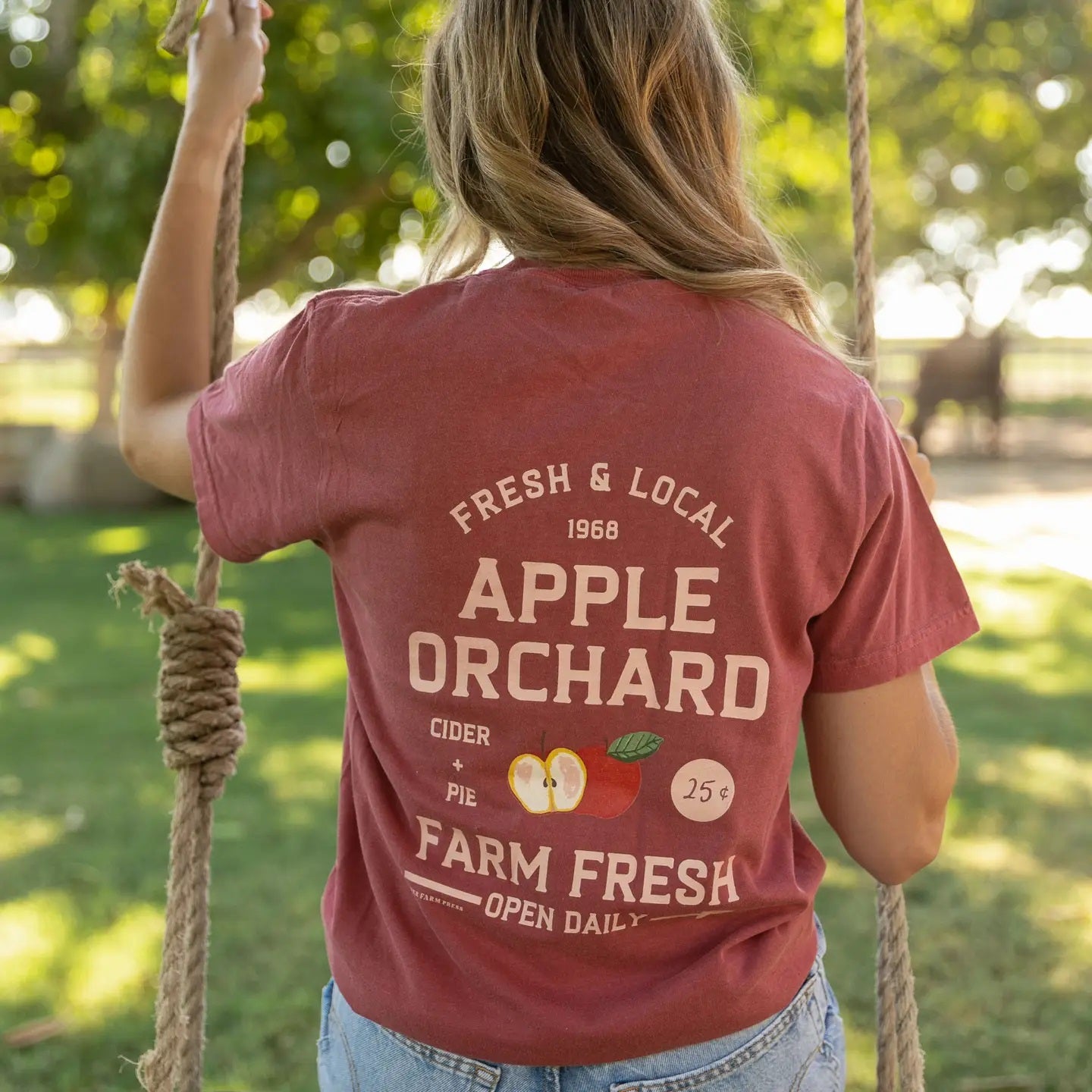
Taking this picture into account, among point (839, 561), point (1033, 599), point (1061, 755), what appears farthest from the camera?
point (1033, 599)

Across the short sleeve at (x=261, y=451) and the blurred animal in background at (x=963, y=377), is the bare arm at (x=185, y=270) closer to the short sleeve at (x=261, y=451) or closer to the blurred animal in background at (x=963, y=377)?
the short sleeve at (x=261, y=451)

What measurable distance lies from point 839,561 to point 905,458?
0.11 m

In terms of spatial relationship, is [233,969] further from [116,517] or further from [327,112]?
[116,517]

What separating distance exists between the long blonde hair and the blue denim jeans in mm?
550

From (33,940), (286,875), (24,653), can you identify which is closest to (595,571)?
(33,940)

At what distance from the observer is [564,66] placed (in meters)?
1.04

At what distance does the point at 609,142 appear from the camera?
1.05 meters

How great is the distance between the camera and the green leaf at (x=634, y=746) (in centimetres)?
101

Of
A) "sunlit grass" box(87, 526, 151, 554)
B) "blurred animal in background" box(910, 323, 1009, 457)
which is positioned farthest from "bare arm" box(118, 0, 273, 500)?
"blurred animal in background" box(910, 323, 1009, 457)

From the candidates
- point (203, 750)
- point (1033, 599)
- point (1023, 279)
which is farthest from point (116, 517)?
point (1023, 279)

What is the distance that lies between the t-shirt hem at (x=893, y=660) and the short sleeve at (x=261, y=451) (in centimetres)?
42

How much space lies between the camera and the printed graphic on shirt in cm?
100

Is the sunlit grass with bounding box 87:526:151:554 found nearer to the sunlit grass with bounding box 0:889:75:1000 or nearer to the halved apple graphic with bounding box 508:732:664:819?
the sunlit grass with bounding box 0:889:75:1000

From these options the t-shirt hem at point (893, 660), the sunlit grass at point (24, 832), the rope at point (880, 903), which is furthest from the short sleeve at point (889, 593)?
the sunlit grass at point (24, 832)
